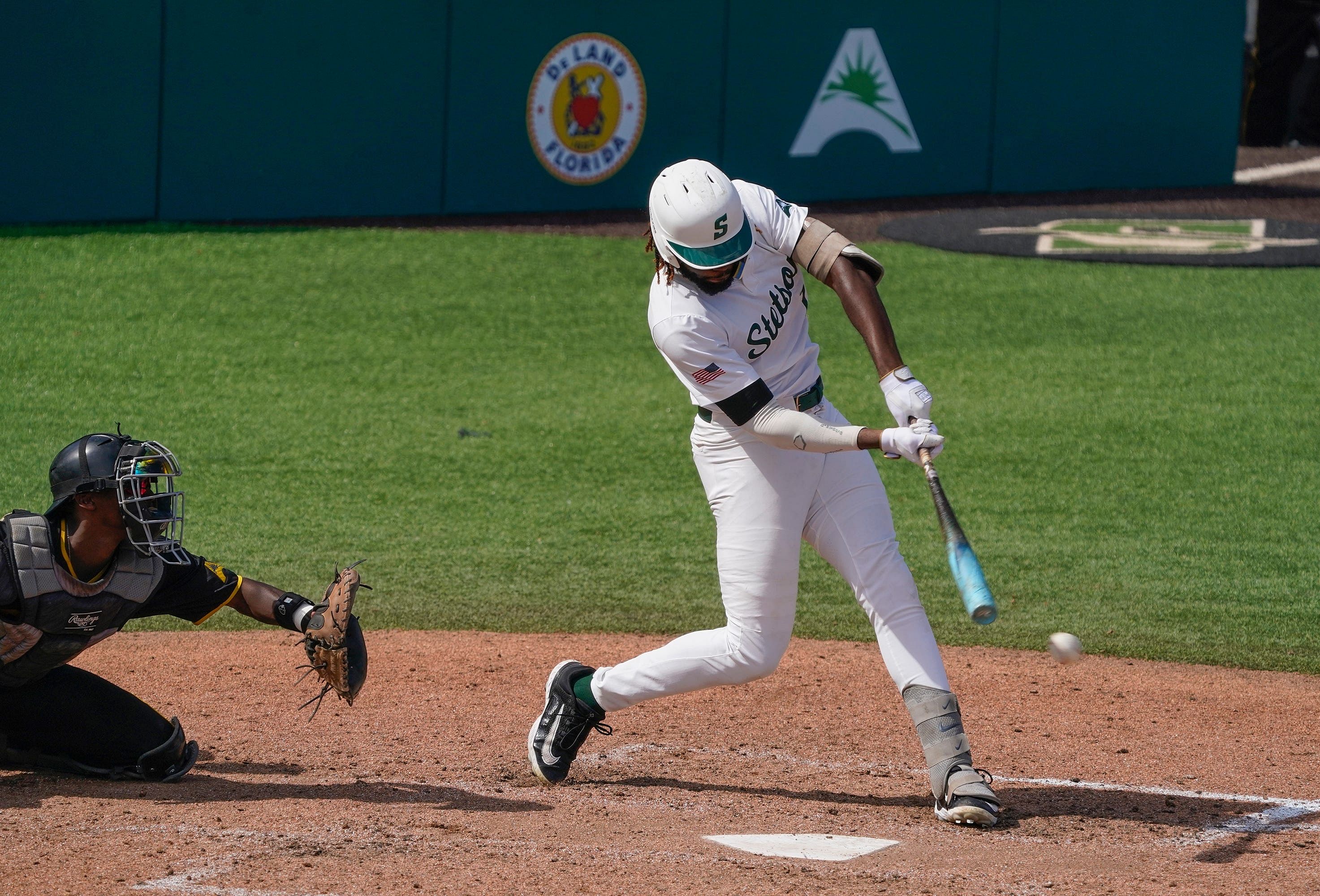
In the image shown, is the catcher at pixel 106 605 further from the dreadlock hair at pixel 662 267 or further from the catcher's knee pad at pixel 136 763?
the dreadlock hair at pixel 662 267

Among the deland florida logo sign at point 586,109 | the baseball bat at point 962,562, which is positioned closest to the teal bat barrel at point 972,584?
the baseball bat at point 962,562

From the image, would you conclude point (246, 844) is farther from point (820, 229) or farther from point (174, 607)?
point (820, 229)

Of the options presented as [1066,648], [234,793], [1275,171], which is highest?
[1275,171]

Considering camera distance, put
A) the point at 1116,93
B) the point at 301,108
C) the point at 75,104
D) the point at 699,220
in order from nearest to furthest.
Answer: the point at 699,220
the point at 75,104
the point at 301,108
the point at 1116,93

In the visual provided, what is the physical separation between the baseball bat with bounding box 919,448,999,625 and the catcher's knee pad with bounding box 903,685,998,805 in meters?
0.33

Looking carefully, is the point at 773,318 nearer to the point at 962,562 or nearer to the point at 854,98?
the point at 962,562

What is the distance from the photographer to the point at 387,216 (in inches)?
544

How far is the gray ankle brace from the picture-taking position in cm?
411

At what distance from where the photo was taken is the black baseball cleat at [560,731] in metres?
4.49

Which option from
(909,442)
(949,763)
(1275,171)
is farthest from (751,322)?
(1275,171)

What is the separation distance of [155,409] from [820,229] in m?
6.40

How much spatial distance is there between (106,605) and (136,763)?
0.58 meters

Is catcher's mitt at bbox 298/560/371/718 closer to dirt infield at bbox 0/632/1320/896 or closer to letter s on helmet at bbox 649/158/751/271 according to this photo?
dirt infield at bbox 0/632/1320/896

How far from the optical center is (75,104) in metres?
12.0
